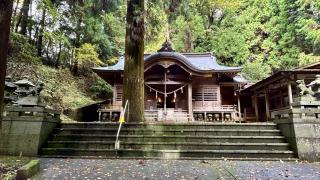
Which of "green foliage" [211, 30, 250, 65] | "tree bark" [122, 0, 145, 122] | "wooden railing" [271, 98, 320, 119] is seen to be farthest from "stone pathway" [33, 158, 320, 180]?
"green foliage" [211, 30, 250, 65]

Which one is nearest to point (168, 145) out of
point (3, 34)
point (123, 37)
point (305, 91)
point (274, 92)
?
point (305, 91)

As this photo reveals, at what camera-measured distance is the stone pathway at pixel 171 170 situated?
13.7 feet

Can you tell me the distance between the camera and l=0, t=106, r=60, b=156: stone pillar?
6059mm

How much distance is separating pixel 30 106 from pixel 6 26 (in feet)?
10.7

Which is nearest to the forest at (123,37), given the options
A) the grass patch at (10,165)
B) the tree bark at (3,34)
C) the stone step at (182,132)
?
the stone step at (182,132)

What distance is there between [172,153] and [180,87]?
32.4ft

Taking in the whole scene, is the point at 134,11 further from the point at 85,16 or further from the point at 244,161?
the point at 85,16

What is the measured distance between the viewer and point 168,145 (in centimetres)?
639

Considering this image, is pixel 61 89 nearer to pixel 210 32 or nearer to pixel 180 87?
pixel 180 87

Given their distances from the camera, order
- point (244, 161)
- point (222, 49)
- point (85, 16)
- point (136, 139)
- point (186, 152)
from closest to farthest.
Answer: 1. point (244, 161)
2. point (186, 152)
3. point (136, 139)
4. point (85, 16)
5. point (222, 49)

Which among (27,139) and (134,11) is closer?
(27,139)

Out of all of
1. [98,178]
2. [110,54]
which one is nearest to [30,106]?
[98,178]

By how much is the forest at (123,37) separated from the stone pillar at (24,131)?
803 cm

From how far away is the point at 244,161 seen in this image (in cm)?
575
